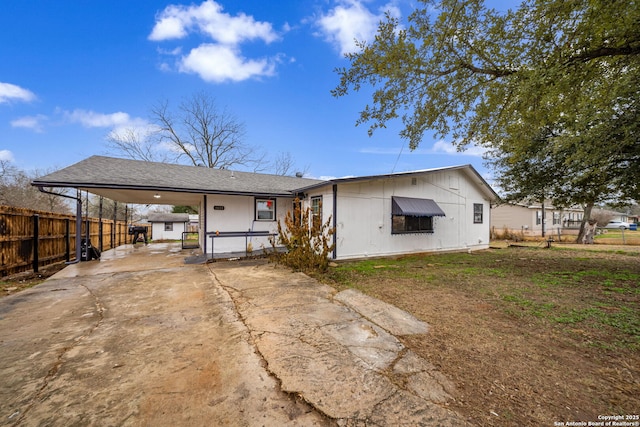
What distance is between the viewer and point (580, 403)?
201 centimetres

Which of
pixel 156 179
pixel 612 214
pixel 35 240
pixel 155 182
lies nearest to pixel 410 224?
pixel 155 182

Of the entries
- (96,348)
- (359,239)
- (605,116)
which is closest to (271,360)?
(96,348)

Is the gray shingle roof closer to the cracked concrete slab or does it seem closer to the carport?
the carport

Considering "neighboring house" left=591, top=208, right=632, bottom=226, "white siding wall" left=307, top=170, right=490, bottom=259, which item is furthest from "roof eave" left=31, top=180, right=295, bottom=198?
"neighboring house" left=591, top=208, right=632, bottom=226

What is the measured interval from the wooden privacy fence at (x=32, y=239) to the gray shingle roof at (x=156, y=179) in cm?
105

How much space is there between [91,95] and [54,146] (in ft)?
21.2

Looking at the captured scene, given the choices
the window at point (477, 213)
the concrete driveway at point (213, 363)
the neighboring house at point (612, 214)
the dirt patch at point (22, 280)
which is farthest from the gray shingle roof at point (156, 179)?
the neighboring house at point (612, 214)

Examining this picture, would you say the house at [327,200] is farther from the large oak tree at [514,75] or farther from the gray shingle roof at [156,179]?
the large oak tree at [514,75]

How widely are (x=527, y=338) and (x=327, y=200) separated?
21.4 feet

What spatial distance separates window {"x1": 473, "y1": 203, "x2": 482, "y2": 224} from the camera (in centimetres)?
1277

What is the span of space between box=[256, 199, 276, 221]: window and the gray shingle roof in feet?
1.80

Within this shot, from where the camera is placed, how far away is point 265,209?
34.8ft

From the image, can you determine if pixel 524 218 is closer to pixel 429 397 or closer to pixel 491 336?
pixel 491 336

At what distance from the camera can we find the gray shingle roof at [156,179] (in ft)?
23.9
